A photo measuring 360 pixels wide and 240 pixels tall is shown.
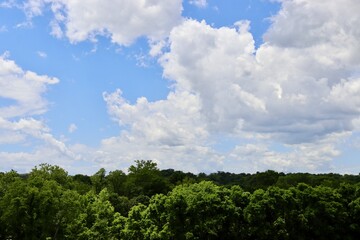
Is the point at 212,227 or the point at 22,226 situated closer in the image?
the point at 22,226

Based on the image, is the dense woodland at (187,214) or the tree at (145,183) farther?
the tree at (145,183)

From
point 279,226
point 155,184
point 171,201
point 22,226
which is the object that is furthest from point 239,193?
point 155,184

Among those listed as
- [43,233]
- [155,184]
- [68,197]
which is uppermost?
[155,184]

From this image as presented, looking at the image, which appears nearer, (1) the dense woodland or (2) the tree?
(1) the dense woodland

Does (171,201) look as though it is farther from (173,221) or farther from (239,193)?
(239,193)

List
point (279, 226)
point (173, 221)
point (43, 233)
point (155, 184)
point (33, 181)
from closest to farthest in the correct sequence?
point (43, 233)
point (33, 181)
point (173, 221)
point (279, 226)
point (155, 184)

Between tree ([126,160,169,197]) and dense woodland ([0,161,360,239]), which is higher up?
tree ([126,160,169,197])

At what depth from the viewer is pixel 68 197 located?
182ft

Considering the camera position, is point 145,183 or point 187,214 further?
point 145,183

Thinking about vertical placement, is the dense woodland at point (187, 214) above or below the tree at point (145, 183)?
below

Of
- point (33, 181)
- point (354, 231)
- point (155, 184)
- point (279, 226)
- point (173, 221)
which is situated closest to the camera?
point (33, 181)

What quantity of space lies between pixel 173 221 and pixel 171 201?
273 centimetres

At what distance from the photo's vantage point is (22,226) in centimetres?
5278

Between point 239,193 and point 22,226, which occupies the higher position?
point 239,193
